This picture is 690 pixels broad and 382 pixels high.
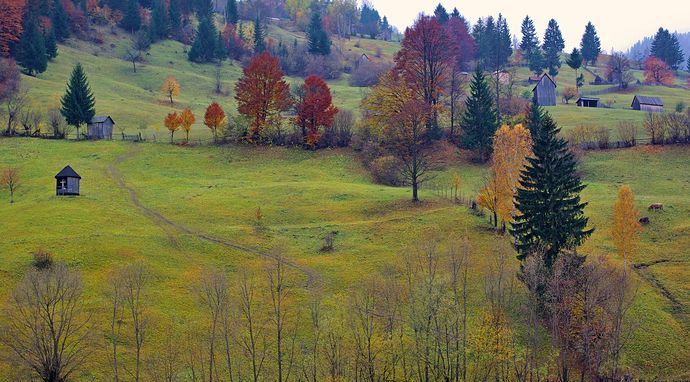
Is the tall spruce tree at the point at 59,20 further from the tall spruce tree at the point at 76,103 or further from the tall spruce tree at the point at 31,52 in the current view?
the tall spruce tree at the point at 76,103

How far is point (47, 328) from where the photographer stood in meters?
43.5

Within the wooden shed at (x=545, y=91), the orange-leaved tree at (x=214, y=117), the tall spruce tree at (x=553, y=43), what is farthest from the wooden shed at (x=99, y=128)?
the tall spruce tree at (x=553, y=43)

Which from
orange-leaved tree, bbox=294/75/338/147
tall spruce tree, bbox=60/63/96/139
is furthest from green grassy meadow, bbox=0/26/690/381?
tall spruce tree, bbox=60/63/96/139

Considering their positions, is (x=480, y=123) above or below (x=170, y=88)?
below

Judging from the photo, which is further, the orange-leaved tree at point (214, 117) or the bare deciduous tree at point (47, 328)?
the orange-leaved tree at point (214, 117)

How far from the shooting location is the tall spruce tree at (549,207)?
5216cm

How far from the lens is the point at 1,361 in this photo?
139ft

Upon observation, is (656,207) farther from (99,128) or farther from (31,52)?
(31,52)

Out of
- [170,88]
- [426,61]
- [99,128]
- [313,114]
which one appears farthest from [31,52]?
[426,61]

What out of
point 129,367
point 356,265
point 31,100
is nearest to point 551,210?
point 356,265

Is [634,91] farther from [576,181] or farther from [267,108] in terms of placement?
[576,181]

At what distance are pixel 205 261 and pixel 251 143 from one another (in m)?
38.7

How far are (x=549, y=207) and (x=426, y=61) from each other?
4971 cm

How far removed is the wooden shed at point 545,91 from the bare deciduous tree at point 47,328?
306ft
